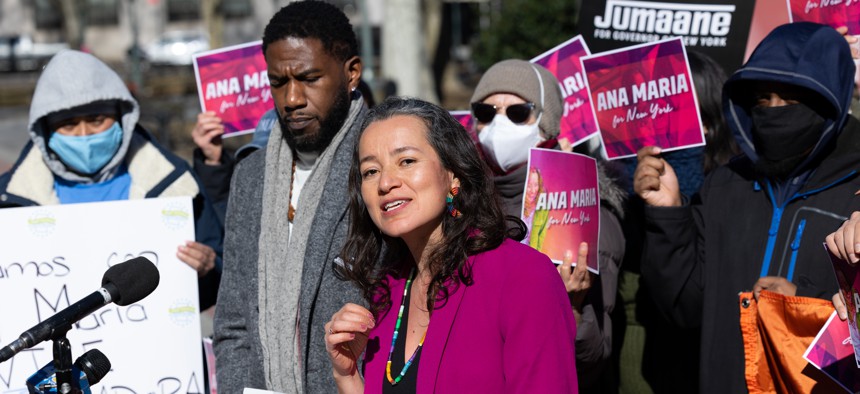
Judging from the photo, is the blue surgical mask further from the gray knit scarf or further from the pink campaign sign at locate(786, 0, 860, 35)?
the pink campaign sign at locate(786, 0, 860, 35)

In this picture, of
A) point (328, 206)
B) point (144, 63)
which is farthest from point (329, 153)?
point (144, 63)

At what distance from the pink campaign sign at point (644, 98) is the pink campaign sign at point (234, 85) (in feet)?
5.47

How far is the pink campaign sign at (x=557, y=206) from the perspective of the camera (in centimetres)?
319

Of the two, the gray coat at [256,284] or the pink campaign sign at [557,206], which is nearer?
the gray coat at [256,284]

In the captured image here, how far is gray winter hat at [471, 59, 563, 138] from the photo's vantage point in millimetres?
3592

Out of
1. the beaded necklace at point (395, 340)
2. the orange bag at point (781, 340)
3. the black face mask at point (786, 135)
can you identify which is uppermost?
the black face mask at point (786, 135)

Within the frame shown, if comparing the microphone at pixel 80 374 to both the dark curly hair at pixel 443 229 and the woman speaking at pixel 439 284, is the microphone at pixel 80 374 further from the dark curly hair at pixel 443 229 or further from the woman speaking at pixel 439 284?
the dark curly hair at pixel 443 229

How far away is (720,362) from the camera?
3.27 metres

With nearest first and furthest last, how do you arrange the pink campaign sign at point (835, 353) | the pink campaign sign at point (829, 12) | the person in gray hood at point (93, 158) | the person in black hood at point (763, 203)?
1. the pink campaign sign at point (835, 353)
2. the person in black hood at point (763, 203)
3. the person in gray hood at point (93, 158)
4. the pink campaign sign at point (829, 12)

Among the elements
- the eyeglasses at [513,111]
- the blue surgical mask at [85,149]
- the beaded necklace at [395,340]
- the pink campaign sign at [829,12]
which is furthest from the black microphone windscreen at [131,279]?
the pink campaign sign at [829,12]

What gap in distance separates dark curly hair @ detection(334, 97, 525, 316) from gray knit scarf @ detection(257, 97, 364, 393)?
0.33m

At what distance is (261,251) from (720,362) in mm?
1602

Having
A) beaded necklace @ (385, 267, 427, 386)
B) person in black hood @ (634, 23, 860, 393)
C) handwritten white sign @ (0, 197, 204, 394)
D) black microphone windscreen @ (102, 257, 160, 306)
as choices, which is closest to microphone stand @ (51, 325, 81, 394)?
black microphone windscreen @ (102, 257, 160, 306)

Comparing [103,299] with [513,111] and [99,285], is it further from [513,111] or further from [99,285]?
[513,111]
